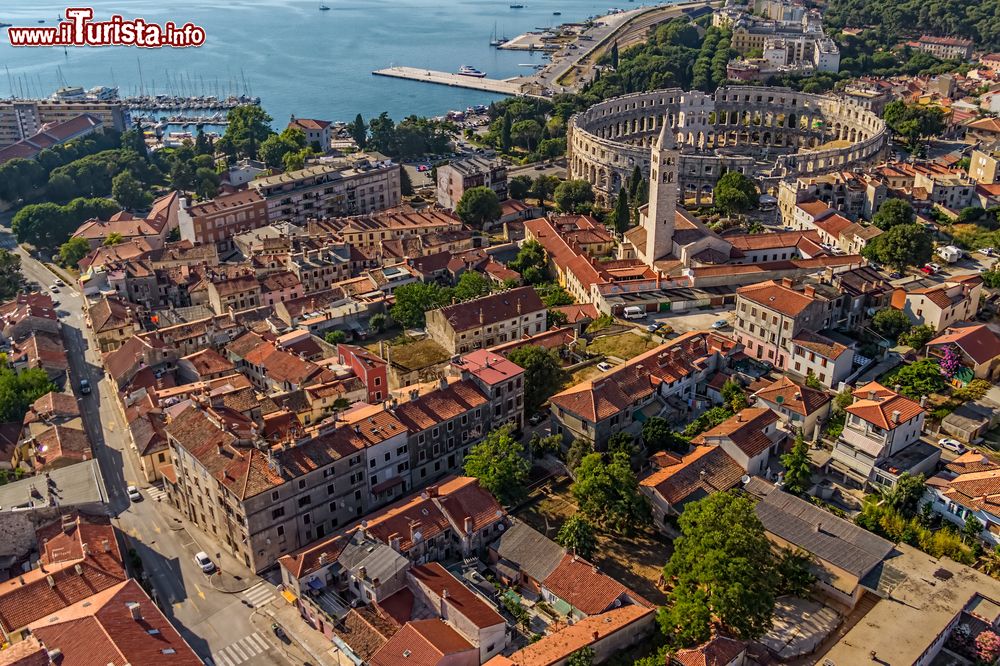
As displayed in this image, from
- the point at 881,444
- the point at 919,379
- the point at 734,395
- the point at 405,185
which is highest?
the point at 881,444

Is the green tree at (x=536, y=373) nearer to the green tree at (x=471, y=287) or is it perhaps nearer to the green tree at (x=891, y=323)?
the green tree at (x=471, y=287)

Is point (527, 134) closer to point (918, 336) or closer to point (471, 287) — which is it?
point (471, 287)

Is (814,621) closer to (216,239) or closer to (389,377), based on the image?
Result: (389,377)

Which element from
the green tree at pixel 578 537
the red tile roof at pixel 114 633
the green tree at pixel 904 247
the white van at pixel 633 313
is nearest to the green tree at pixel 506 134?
the white van at pixel 633 313

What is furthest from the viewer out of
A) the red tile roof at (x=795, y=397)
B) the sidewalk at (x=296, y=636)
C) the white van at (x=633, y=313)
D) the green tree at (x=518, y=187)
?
the green tree at (x=518, y=187)

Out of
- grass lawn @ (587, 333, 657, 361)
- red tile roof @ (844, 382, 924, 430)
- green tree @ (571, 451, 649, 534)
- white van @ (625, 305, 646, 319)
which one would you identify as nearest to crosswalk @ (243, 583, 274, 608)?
green tree @ (571, 451, 649, 534)

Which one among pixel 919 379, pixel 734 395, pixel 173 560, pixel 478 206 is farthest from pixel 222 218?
pixel 919 379
